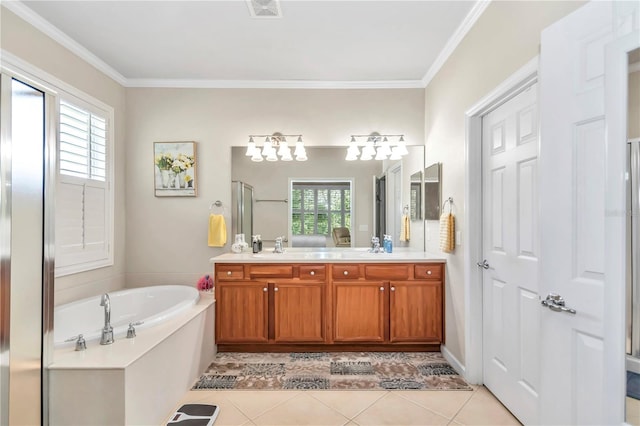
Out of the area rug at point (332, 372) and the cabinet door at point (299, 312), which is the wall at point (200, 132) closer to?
the cabinet door at point (299, 312)

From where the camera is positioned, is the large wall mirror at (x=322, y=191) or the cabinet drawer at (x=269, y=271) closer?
the cabinet drawer at (x=269, y=271)

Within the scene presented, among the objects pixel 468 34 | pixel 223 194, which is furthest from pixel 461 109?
pixel 223 194

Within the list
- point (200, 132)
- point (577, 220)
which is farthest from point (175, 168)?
point (577, 220)

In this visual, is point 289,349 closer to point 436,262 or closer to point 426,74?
point 436,262

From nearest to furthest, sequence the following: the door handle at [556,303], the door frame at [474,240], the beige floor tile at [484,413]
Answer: the door handle at [556,303]
the beige floor tile at [484,413]
the door frame at [474,240]

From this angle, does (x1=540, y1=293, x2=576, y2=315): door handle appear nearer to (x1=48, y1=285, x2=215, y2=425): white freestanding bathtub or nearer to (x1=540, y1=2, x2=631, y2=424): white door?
(x1=540, y1=2, x2=631, y2=424): white door

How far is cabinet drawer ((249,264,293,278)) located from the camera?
2.89m

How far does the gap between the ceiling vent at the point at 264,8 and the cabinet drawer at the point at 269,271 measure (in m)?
2.03

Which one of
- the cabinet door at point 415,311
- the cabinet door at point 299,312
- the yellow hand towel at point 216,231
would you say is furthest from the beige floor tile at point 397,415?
the yellow hand towel at point 216,231

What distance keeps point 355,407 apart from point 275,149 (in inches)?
97.2

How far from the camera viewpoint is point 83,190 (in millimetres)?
2781

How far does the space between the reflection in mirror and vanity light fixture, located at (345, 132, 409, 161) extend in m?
2.29

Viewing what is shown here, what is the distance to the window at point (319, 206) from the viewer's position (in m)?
3.41

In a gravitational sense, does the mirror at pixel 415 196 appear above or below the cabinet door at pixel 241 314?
above
